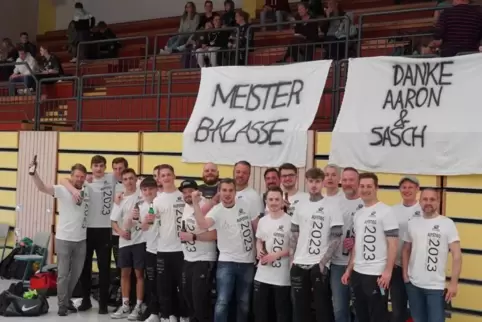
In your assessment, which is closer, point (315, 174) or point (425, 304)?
point (425, 304)

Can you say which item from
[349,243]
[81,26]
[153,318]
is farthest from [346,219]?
[81,26]

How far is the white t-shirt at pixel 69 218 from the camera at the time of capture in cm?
952

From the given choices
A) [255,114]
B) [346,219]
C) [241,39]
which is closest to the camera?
[346,219]

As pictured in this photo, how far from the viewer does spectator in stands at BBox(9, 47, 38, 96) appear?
16078 mm

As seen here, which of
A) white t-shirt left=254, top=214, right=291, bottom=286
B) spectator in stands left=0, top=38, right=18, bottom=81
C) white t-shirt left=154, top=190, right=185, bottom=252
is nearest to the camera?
white t-shirt left=254, top=214, right=291, bottom=286

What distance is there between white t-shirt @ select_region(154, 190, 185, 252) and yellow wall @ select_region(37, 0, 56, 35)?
14.6m

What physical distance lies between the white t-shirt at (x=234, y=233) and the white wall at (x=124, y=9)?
11.4 meters

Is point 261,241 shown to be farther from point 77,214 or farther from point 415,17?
point 415,17

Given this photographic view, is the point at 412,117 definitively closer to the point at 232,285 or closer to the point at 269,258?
the point at 269,258

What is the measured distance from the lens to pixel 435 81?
859cm

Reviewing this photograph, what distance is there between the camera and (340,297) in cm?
759

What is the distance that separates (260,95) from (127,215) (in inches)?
91.1

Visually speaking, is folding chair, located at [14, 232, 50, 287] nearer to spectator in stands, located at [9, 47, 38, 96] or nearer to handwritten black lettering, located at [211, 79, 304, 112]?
handwritten black lettering, located at [211, 79, 304, 112]

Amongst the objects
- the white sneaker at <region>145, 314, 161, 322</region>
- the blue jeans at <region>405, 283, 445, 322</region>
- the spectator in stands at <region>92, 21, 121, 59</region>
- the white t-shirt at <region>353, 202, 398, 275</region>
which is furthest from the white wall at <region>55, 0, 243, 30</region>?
the blue jeans at <region>405, 283, 445, 322</region>
